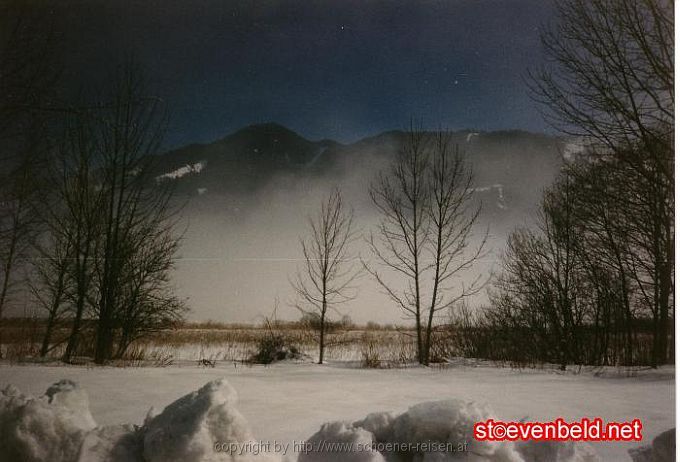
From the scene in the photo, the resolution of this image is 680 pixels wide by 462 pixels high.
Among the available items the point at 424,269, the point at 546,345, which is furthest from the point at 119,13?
the point at 546,345

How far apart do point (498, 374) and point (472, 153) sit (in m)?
1.71

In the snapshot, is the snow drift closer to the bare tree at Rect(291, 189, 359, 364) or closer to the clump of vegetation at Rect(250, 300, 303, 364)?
the clump of vegetation at Rect(250, 300, 303, 364)

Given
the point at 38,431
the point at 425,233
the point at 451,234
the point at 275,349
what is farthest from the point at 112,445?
the point at 451,234

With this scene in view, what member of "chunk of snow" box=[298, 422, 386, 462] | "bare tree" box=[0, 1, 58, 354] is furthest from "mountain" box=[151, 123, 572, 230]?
"chunk of snow" box=[298, 422, 386, 462]

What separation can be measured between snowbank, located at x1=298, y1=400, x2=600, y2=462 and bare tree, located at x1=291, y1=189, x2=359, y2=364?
1.06 meters

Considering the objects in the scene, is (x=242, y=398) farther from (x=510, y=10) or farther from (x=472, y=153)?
(x=510, y=10)

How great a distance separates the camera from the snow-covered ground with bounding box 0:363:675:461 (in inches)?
120

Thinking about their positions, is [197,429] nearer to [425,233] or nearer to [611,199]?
[425,233]

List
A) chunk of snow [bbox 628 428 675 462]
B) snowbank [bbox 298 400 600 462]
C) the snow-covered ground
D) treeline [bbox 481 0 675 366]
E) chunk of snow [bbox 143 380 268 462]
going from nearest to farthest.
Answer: chunk of snow [bbox 143 380 268 462] → snowbank [bbox 298 400 600 462] → chunk of snow [bbox 628 428 675 462] → the snow-covered ground → treeline [bbox 481 0 675 366]

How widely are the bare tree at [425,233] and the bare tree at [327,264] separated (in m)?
0.21

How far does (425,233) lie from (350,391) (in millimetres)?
1400

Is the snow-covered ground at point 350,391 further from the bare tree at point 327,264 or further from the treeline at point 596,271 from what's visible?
the bare tree at point 327,264

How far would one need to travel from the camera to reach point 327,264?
3727 mm

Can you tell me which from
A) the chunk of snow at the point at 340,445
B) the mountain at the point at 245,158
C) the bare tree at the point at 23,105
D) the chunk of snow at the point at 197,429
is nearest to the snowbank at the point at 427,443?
the chunk of snow at the point at 340,445
